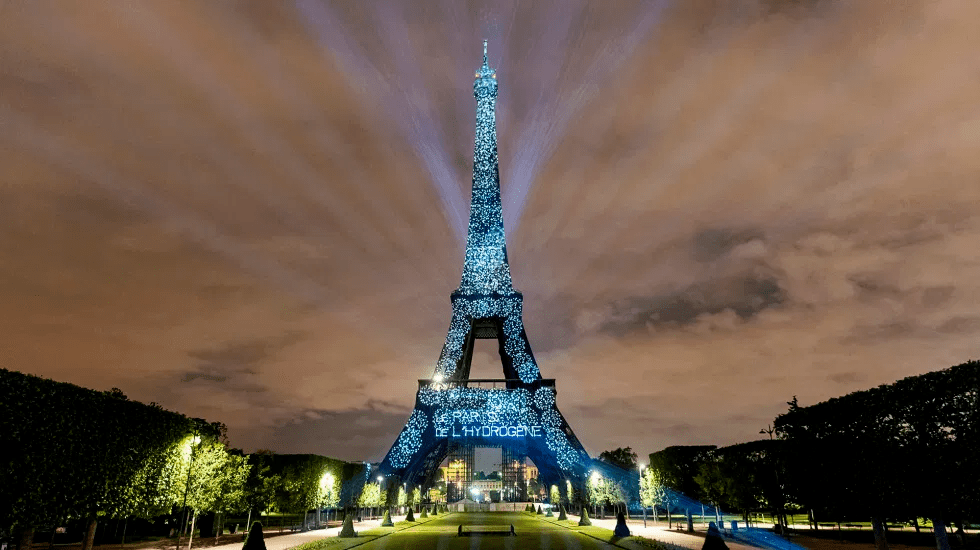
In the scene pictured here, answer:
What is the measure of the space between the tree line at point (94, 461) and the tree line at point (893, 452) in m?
29.9

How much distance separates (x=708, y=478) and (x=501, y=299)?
1425 inches

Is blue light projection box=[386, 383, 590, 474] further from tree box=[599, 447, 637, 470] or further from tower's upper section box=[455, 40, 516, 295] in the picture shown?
tree box=[599, 447, 637, 470]

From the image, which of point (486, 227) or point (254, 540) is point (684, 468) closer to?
point (486, 227)

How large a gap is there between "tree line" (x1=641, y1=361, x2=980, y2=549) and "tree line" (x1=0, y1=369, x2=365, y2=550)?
29911 mm

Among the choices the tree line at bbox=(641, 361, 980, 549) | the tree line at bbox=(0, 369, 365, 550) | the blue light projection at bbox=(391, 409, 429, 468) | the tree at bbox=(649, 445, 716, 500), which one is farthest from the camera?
the blue light projection at bbox=(391, 409, 429, 468)

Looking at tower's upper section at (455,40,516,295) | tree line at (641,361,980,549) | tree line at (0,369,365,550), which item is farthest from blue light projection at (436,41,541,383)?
tree line at (641,361,980,549)

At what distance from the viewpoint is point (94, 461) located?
80.0 ft

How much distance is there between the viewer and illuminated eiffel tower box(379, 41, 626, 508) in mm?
76188

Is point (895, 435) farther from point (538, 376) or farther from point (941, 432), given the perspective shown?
point (538, 376)

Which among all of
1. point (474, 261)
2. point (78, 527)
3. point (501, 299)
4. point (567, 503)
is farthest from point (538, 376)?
point (78, 527)

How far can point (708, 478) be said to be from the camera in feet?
155

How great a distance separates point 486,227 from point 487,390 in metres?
20.5

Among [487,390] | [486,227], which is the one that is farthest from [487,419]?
[486,227]

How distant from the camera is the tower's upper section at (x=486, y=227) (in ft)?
258
